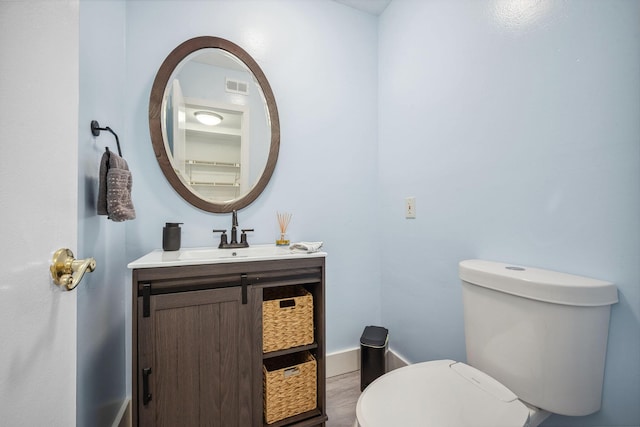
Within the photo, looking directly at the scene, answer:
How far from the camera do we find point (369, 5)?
179 cm

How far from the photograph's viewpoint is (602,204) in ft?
2.63

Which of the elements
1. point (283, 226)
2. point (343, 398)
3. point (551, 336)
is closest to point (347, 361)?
point (343, 398)

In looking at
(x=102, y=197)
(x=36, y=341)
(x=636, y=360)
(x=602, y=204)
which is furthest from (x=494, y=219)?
(x=102, y=197)

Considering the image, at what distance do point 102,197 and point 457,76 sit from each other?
1.66 m

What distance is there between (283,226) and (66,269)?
1.13m

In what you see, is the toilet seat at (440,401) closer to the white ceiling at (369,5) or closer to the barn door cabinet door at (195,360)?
the barn door cabinet door at (195,360)

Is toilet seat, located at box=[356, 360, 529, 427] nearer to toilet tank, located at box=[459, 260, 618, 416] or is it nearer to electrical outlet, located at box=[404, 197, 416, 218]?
toilet tank, located at box=[459, 260, 618, 416]

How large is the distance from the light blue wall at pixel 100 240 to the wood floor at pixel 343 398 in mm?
1021

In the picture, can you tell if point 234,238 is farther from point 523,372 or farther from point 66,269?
point 523,372

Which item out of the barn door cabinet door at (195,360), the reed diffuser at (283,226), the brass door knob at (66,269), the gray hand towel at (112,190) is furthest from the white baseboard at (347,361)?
the brass door knob at (66,269)

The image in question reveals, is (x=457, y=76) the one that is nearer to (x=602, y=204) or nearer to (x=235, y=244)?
(x=602, y=204)

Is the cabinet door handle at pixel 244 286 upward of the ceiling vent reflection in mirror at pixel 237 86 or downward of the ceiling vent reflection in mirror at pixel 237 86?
downward

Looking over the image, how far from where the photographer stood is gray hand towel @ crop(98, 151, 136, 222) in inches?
38.0

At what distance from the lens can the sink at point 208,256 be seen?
39.7 inches
